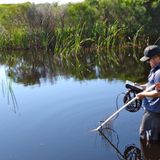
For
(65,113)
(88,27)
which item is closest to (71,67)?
(88,27)

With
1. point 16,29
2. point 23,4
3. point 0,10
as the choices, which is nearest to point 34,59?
point 16,29

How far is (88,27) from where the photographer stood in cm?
2278

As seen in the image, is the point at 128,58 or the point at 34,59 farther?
the point at 34,59

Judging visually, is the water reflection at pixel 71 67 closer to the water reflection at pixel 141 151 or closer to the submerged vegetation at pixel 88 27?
the submerged vegetation at pixel 88 27

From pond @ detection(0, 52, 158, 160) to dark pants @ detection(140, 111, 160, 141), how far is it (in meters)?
0.32

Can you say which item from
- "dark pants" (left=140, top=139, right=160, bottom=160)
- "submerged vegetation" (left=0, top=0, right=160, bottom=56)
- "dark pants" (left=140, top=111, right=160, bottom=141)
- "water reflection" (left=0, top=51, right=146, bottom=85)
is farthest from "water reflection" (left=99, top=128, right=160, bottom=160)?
"submerged vegetation" (left=0, top=0, right=160, bottom=56)

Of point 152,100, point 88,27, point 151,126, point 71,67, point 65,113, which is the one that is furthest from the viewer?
point 88,27

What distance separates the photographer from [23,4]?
2619 centimetres

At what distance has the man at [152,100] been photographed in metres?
6.93

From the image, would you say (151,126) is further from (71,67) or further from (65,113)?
(71,67)

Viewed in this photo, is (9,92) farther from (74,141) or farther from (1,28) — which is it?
(1,28)

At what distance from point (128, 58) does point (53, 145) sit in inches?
426

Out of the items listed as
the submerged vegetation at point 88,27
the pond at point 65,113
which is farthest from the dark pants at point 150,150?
the submerged vegetation at point 88,27

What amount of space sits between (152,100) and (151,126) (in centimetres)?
45
